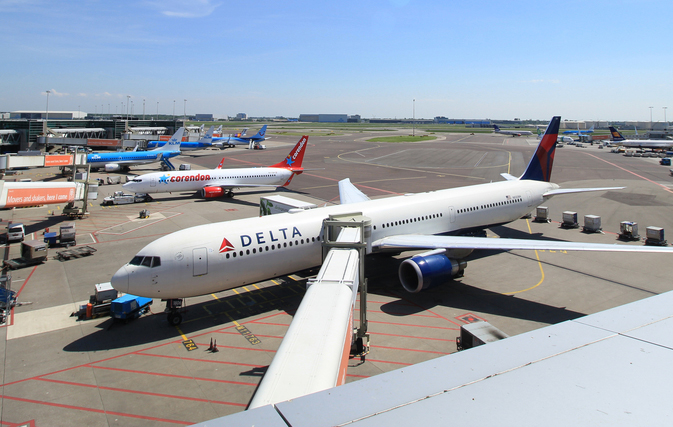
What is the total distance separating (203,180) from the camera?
45.7 meters

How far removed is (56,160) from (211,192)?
19242mm

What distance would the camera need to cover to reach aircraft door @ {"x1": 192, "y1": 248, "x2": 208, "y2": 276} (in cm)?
1639

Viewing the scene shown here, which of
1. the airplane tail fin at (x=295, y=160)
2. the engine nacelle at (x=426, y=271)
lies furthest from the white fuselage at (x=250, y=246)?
the airplane tail fin at (x=295, y=160)

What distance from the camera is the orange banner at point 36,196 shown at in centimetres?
2906

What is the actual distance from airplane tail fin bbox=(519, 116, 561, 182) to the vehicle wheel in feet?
88.7

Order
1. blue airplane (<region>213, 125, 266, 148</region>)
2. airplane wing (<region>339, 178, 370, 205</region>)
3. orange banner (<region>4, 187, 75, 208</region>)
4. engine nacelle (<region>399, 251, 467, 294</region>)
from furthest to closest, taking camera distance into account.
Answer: blue airplane (<region>213, 125, 266, 148</region>), airplane wing (<region>339, 178, 370, 205</region>), orange banner (<region>4, 187, 75, 208</region>), engine nacelle (<region>399, 251, 467, 294</region>)

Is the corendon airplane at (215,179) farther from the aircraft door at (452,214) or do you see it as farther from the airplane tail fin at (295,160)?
the aircraft door at (452,214)

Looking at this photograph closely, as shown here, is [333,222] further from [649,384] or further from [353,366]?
[649,384]

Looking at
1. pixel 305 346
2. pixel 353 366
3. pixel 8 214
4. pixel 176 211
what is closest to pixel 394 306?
pixel 353 366

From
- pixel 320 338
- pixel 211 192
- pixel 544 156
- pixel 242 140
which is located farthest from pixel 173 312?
pixel 242 140

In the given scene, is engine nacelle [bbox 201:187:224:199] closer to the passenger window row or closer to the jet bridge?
the passenger window row

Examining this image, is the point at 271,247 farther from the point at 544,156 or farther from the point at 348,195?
the point at 544,156

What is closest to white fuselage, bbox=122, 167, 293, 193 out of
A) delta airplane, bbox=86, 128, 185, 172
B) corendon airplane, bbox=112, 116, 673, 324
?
delta airplane, bbox=86, 128, 185, 172

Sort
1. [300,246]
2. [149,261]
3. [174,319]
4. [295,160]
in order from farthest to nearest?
[295,160] < [300,246] < [174,319] < [149,261]
